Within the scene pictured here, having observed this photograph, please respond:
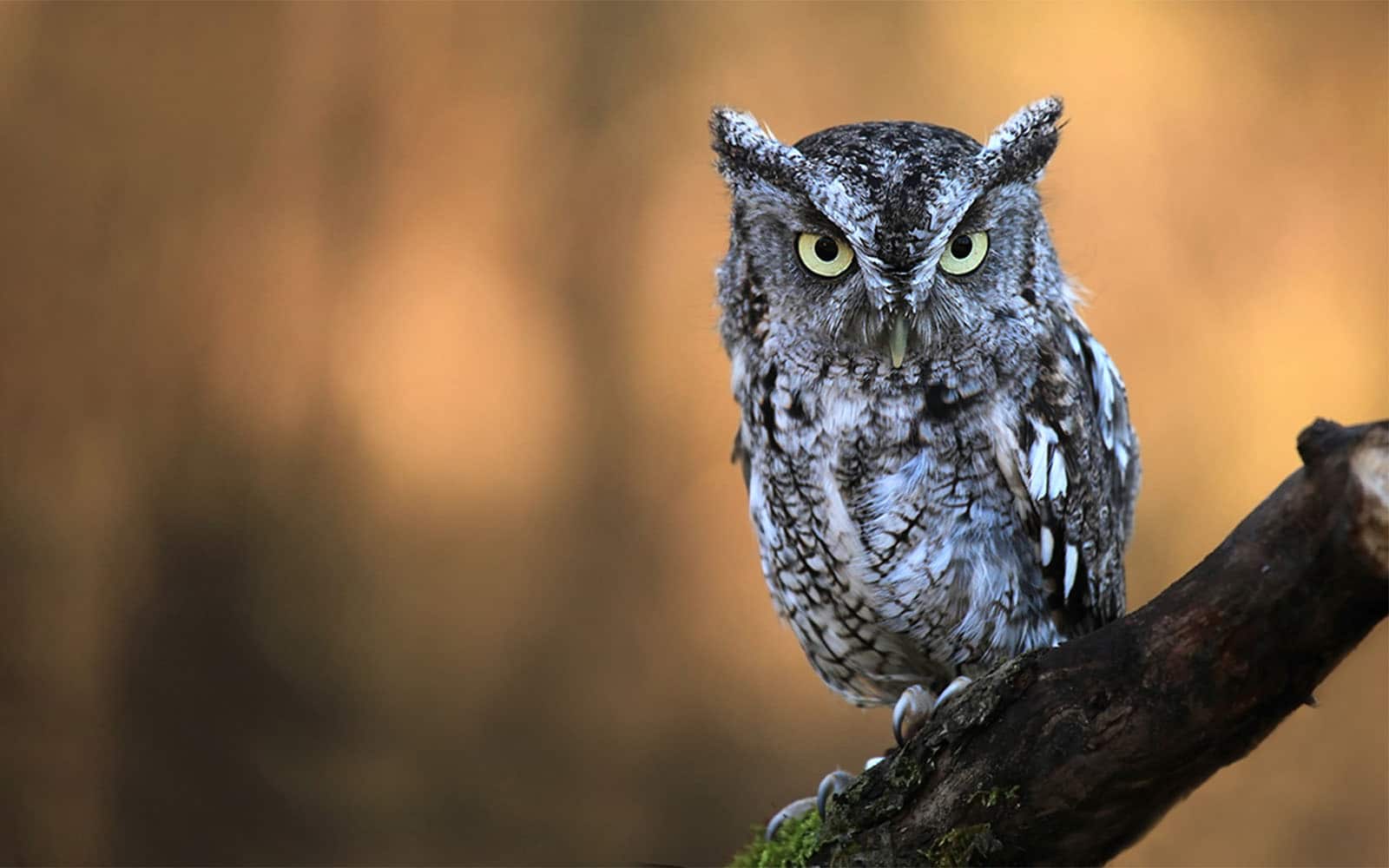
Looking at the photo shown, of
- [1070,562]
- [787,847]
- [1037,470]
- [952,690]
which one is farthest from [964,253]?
[787,847]

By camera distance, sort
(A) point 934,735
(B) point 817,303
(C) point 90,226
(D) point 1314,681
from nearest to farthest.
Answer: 1. (D) point 1314,681
2. (A) point 934,735
3. (B) point 817,303
4. (C) point 90,226

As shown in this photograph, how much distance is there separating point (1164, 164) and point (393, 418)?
213 centimetres

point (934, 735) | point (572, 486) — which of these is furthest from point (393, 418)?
point (934, 735)

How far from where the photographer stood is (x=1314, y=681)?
1.13 m

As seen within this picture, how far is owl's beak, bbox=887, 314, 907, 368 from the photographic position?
1565 millimetres

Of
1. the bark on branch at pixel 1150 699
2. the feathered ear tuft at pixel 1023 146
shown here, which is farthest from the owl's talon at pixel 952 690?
the feathered ear tuft at pixel 1023 146

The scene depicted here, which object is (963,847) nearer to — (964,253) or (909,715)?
(909,715)

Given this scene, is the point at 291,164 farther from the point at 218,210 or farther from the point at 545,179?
the point at 545,179

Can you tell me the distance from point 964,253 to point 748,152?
0.33 meters

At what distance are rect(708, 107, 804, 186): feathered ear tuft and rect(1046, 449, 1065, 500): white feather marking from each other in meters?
0.53

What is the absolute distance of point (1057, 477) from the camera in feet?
5.44

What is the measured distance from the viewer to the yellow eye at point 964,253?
160cm

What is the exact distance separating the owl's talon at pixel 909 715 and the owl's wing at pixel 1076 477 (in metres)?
0.25

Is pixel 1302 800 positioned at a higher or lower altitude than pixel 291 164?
lower
